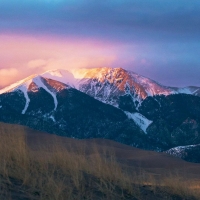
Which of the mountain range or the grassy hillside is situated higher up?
the mountain range

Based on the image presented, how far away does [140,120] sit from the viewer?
6954 inches

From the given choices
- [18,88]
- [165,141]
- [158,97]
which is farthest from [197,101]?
[18,88]

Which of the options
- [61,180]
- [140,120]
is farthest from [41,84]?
[61,180]

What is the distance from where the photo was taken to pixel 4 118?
415 ft

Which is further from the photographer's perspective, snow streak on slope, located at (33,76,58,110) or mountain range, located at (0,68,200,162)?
snow streak on slope, located at (33,76,58,110)

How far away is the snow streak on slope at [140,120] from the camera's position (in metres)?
169

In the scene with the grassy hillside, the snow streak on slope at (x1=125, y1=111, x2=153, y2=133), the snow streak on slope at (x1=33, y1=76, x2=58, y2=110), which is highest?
the snow streak on slope at (x1=33, y1=76, x2=58, y2=110)

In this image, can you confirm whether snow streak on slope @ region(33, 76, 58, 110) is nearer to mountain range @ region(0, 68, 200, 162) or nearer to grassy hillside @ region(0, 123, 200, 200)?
mountain range @ region(0, 68, 200, 162)

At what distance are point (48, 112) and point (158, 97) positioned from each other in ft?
162

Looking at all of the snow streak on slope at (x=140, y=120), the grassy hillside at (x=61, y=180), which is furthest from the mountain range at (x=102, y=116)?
the grassy hillside at (x=61, y=180)

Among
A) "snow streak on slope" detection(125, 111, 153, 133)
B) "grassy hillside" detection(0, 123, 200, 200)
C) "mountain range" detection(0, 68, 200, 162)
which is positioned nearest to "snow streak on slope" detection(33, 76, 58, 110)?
"mountain range" detection(0, 68, 200, 162)

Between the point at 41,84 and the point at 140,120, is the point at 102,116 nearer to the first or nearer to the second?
the point at 140,120

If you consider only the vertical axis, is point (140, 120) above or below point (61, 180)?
above

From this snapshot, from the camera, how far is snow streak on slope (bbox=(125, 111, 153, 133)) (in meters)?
169
